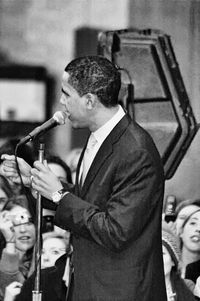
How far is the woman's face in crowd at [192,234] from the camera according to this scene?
3.43 metres

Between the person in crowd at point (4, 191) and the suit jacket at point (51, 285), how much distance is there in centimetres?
44

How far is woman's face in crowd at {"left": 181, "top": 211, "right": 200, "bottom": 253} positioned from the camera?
3434 millimetres

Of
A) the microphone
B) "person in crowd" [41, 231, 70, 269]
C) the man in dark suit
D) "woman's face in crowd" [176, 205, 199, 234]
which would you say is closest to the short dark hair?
the man in dark suit

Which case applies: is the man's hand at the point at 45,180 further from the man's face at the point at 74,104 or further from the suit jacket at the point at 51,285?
the suit jacket at the point at 51,285

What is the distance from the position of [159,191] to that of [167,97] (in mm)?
1478

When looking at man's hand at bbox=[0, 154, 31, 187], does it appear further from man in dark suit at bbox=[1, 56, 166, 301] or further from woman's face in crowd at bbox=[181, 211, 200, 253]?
woman's face in crowd at bbox=[181, 211, 200, 253]

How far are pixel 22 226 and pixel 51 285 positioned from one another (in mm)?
424

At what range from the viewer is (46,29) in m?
3.61

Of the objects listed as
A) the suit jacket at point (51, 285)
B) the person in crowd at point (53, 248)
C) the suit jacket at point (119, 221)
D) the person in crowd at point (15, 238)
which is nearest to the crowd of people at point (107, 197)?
the suit jacket at point (119, 221)

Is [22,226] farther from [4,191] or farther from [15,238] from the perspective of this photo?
[4,191]

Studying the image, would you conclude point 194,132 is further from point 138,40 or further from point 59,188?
point 59,188

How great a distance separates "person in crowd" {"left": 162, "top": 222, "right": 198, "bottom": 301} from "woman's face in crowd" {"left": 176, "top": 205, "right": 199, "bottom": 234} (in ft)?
0.24

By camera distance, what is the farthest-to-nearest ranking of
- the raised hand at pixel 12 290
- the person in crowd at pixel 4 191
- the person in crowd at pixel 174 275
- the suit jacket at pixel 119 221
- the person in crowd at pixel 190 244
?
the person in crowd at pixel 4 191
the raised hand at pixel 12 290
the person in crowd at pixel 190 244
the person in crowd at pixel 174 275
the suit jacket at pixel 119 221

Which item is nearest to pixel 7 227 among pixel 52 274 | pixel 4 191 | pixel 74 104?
pixel 4 191
